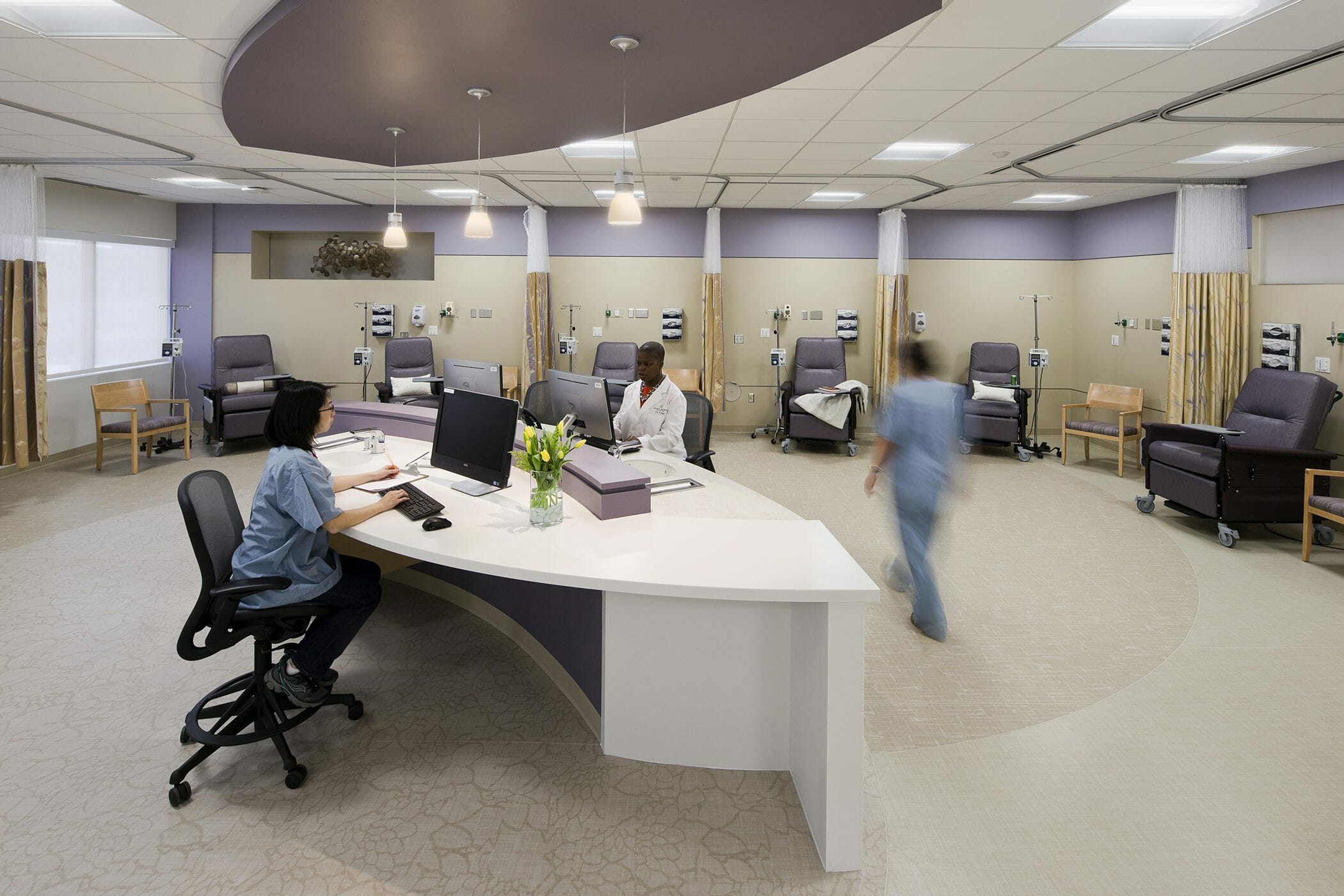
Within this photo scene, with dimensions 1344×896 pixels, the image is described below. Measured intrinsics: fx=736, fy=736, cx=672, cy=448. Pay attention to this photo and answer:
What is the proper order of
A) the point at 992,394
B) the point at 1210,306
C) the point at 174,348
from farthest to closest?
the point at 174,348 → the point at 992,394 → the point at 1210,306

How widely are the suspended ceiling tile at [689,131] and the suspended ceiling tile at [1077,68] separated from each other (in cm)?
165

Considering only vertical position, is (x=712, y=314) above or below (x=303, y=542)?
above

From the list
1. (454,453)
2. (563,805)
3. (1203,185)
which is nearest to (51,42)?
(454,453)

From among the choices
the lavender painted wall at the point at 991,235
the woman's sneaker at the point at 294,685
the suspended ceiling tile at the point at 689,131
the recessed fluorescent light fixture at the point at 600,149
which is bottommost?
the woman's sneaker at the point at 294,685

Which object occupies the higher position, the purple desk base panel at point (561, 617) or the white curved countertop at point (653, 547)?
the white curved countertop at point (653, 547)

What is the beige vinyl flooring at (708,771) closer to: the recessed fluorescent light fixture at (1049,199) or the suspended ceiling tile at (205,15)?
the suspended ceiling tile at (205,15)

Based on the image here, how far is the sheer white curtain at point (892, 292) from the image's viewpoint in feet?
29.2

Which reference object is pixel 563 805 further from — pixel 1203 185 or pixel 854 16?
pixel 1203 185

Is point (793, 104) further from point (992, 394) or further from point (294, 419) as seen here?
point (992, 394)

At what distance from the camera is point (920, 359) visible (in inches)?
144

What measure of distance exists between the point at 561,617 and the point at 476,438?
0.87m

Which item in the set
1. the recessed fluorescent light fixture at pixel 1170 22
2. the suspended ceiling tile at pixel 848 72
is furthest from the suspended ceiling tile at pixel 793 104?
the recessed fluorescent light fixture at pixel 1170 22

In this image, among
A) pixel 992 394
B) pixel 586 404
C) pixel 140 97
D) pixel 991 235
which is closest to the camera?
pixel 586 404

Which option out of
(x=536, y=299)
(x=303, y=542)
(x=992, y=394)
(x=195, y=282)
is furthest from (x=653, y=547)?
(x=195, y=282)
